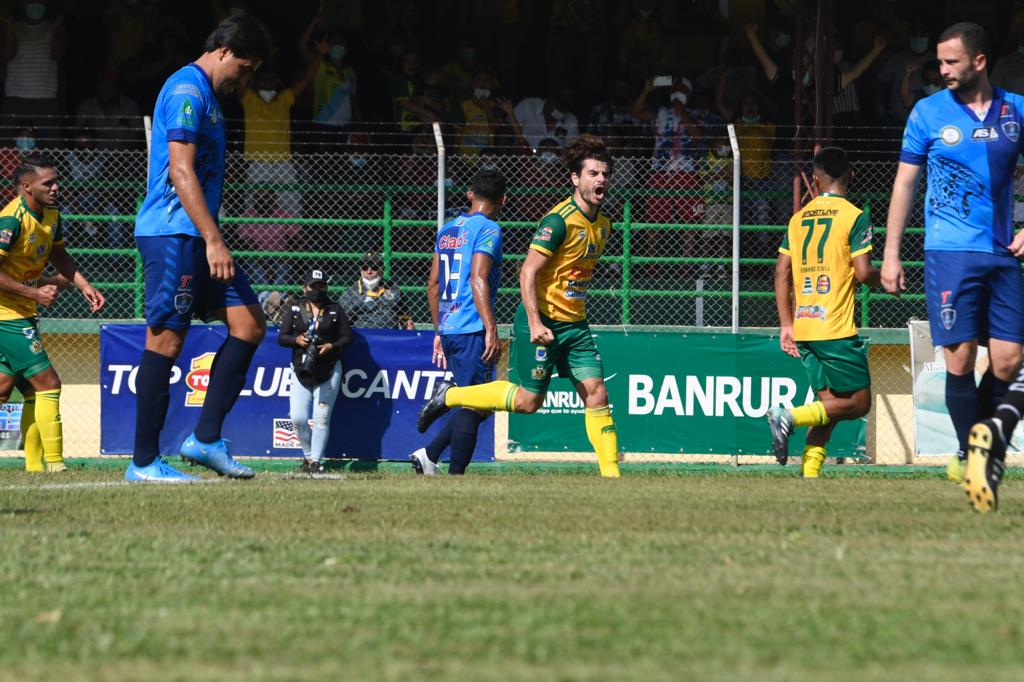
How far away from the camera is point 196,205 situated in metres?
7.58

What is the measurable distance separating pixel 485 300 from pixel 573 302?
813mm

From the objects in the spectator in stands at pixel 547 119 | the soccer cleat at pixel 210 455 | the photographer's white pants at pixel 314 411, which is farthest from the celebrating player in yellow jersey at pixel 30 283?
the spectator in stands at pixel 547 119

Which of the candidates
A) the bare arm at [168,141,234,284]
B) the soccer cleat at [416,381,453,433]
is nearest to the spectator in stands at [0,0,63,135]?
the soccer cleat at [416,381,453,433]

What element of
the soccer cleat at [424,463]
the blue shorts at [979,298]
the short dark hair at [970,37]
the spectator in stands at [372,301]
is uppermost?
the short dark hair at [970,37]

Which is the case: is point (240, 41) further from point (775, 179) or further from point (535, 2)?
point (535, 2)

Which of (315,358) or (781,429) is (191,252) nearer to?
(781,429)

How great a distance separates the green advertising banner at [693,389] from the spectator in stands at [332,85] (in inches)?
220

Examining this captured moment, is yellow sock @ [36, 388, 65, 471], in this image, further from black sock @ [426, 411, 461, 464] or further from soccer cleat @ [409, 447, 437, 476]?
black sock @ [426, 411, 461, 464]

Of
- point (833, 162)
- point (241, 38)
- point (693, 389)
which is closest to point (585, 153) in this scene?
point (833, 162)

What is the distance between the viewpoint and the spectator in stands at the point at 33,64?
58.8 feet

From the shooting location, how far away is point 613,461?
946 centimetres

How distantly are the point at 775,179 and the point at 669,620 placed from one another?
12.8 meters

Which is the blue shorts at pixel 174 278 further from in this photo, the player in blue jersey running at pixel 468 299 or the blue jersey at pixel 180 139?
the player in blue jersey running at pixel 468 299

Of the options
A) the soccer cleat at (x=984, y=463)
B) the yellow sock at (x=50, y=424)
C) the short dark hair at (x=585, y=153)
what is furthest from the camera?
the yellow sock at (x=50, y=424)
